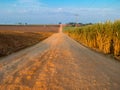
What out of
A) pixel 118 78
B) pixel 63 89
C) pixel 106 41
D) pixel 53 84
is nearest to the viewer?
pixel 63 89

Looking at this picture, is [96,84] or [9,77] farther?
[9,77]

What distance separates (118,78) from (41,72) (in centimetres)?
269

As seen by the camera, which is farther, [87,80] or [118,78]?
[118,78]

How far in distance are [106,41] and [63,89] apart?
1536cm

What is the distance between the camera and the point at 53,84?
8.37 meters

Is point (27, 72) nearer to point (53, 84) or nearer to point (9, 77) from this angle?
point (9, 77)

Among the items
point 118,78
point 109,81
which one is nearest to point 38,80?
point 109,81

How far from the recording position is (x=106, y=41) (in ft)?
74.6

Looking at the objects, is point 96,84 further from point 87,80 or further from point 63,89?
point 63,89

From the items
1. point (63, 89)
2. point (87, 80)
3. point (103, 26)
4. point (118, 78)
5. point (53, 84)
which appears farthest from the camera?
point (103, 26)

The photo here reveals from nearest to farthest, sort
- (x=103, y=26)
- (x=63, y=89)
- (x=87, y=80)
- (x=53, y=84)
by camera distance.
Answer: (x=63, y=89) < (x=53, y=84) < (x=87, y=80) < (x=103, y=26)

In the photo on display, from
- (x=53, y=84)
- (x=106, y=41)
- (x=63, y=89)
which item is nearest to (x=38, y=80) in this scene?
(x=53, y=84)

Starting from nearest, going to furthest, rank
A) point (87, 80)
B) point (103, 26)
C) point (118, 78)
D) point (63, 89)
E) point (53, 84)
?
point (63, 89) → point (53, 84) → point (87, 80) → point (118, 78) → point (103, 26)

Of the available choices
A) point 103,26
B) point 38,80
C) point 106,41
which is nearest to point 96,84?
point 38,80
